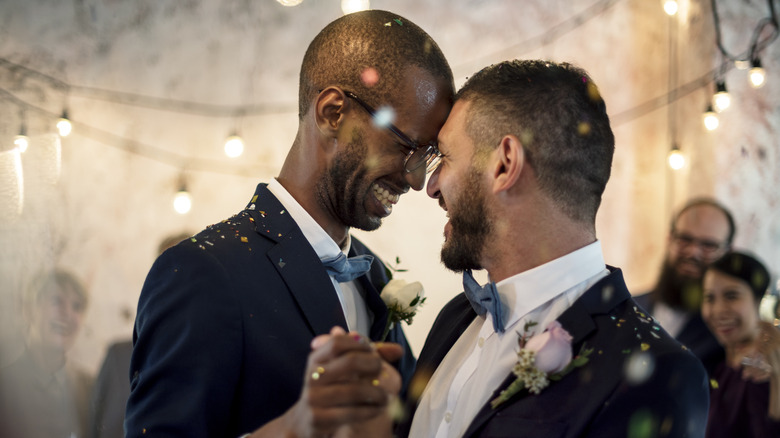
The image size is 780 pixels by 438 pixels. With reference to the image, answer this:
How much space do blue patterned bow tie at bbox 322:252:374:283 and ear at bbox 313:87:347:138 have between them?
35 centimetres

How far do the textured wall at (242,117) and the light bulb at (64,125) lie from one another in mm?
44

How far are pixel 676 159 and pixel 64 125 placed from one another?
3847 mm

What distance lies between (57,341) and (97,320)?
227 millimetres

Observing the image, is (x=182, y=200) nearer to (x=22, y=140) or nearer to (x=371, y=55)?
(x=22, y=140)

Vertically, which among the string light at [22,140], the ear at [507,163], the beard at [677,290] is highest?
the string light at [22,140]

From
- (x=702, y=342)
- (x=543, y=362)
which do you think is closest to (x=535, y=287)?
(x=543, y=362)

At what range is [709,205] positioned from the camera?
4.57m

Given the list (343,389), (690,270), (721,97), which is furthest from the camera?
(721,97)

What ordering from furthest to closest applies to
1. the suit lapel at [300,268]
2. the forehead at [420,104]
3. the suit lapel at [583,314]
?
1. the forehead at [420,104]
2. the suit lapel at [300,268]
3. the suit lapel at [583,314]

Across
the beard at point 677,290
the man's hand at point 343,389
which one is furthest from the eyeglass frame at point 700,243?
the man's hand at point 343,389

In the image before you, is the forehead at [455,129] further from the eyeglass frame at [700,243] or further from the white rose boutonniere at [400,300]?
the eyeglass frame at [700,243]

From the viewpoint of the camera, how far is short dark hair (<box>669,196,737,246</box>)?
173 inches

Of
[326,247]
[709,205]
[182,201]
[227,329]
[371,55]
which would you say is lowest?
[709,205]

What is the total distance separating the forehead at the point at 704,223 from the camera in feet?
14.4
